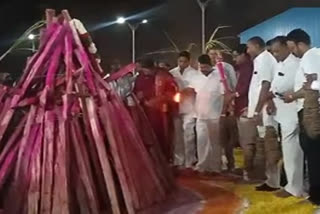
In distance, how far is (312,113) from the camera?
19.0ft

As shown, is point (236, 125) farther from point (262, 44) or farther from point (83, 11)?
point (83, 11)

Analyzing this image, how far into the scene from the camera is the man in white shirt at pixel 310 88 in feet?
19.1

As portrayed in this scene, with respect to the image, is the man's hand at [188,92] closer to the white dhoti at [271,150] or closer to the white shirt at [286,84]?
the white dhoti at [271,150]

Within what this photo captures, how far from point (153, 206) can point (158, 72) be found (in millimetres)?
2545

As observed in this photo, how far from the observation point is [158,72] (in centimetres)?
827

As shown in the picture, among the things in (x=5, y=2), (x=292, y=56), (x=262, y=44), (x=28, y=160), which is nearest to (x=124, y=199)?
(x=28, y=160)

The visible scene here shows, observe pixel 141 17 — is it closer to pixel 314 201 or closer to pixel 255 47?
pixel 255 47

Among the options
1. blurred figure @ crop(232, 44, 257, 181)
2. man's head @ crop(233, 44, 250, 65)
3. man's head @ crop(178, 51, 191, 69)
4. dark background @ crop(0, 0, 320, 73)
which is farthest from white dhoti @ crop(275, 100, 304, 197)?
dark background @ crop(0, 0, 320, 73)

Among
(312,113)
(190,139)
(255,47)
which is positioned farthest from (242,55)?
(312,113)

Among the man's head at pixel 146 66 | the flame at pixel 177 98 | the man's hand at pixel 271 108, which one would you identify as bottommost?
the man's hand at pixel 271 108

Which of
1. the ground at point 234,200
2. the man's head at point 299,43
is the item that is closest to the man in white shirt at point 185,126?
the ground at point 234,200

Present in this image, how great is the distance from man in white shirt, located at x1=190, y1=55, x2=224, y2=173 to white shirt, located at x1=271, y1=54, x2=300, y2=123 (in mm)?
1842

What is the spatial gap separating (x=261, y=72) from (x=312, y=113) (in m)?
1.16

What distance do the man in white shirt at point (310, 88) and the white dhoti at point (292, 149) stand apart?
17cm
